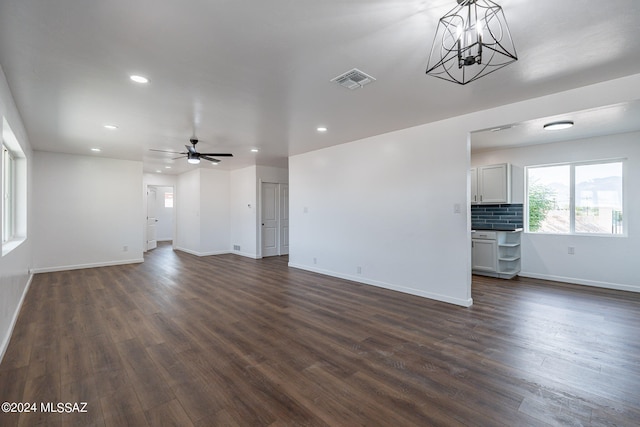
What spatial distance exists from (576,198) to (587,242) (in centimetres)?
80

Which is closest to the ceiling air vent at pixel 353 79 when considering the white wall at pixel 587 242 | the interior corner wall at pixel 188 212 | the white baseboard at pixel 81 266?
the white wall at pixel 587 242

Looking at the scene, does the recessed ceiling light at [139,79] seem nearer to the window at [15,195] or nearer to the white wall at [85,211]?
the window at [15,195]

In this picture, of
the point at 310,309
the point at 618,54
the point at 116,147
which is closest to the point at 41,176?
the point at 116,147

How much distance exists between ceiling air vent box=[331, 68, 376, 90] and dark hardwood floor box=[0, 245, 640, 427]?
8.39ft

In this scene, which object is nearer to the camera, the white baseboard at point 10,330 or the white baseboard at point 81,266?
the white baseboard at point 10,330

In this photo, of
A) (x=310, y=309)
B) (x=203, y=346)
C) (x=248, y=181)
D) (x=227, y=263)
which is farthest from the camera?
(x=248, y=181)

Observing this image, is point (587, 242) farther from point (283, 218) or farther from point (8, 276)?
point (8, 276)

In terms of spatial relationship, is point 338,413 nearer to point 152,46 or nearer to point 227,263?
point 152,46

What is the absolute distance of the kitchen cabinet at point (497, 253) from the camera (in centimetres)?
540

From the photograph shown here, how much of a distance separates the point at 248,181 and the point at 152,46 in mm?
5971

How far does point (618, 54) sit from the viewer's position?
92.4 inches

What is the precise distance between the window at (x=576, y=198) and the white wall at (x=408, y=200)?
2.75 meters

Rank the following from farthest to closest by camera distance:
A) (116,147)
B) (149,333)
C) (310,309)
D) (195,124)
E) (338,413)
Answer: (116,147) → (195,124) → (310,309) → (149,333) → (338,413)

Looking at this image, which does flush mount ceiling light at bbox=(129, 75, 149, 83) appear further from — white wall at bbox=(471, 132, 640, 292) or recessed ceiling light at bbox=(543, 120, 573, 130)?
white wall at bbox=(471, 132, 640, 292)
